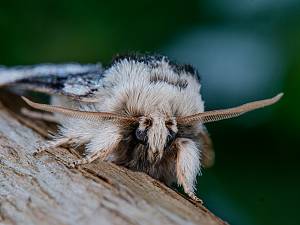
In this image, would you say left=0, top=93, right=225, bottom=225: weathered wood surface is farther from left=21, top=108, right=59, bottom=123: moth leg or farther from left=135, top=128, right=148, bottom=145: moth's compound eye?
left=21, top=108, right=59, bottom=123: moth leg

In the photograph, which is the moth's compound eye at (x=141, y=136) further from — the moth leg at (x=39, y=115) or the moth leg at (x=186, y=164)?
the moth leg at (x=39, y=115)

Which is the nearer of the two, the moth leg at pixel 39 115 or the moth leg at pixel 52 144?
the moth leg at pixel 52 144

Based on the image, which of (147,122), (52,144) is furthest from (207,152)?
(52,144)

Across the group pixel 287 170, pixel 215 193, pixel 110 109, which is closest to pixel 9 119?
pixel 110 109

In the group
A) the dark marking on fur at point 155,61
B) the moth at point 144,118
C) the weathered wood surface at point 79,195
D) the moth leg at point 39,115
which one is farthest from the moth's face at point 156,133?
the moth leg at point 39,115

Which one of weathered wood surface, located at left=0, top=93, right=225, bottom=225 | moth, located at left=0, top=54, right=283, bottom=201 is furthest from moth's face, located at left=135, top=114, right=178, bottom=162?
weathered wood surface, located at left=0, top=93, right=225, bottom=225

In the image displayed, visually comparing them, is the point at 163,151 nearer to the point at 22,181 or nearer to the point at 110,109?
the point at 110,109
